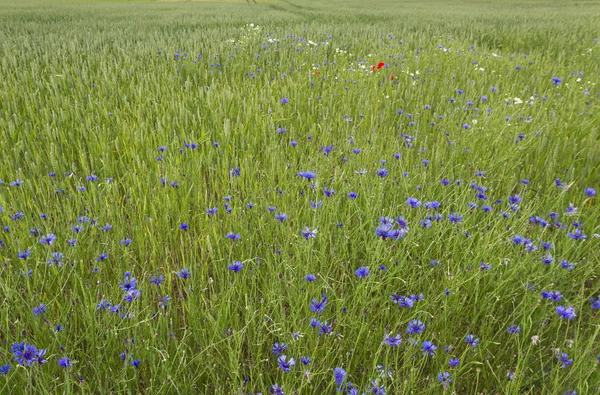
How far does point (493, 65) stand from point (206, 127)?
13.8ft

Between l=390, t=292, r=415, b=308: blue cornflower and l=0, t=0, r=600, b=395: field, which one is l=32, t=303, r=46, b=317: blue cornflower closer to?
l=0, t=0, r=600, b=395: field

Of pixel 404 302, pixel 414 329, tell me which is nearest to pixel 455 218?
pixel 404 302

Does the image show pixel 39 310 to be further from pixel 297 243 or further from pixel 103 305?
pixel 297 243

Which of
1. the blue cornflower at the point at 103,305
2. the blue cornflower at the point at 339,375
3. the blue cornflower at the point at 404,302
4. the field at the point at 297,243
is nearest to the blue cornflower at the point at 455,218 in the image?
the field at the point at 297,243

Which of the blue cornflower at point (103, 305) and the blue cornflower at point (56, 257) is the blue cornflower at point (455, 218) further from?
the blue cornflower at point (56, 257)

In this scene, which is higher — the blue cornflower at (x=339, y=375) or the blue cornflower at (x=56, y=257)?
the blue cornflower at (x=56, y=257)

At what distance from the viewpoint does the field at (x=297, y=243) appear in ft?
4.19

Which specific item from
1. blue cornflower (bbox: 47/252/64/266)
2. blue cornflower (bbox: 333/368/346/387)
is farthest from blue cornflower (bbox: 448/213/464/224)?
blue cornflower (bbox: 47/252/64/266)

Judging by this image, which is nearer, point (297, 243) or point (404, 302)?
point (404, 302)

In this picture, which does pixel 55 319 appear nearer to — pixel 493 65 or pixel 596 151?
pixel 596 151

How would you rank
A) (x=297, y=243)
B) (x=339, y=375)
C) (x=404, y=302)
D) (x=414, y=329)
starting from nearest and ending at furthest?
1. (x=339, y=375)
2. (x=414, y=329)
3. (x=404, y=302)
4. (x=297, y=243)

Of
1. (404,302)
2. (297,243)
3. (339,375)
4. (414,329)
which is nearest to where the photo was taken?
(339,375)

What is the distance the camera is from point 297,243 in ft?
5.66

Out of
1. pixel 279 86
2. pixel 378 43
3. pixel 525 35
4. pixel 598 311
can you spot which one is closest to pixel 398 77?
pixel 279 86
